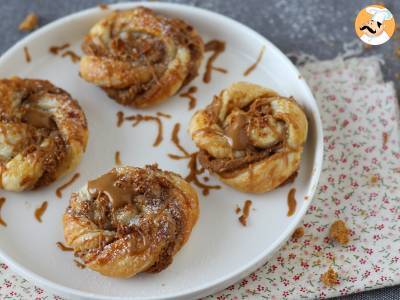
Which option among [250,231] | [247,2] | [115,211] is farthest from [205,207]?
[247,2]

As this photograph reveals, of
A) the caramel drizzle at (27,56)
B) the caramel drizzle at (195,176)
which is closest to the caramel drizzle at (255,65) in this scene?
the caramel drizzle at (195,176)

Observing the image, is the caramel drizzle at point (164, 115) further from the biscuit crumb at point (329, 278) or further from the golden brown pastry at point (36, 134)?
the biscuit crumb at point (329, 278)

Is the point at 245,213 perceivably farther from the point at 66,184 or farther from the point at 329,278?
the point at 66,184

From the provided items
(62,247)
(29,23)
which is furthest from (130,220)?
(29,23)

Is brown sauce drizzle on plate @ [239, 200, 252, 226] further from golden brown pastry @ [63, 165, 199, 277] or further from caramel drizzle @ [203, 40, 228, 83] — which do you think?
caramel drizzle @ [203, 40, 228, 83]

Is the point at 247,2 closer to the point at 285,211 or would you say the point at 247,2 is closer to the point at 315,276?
the point at 285,211

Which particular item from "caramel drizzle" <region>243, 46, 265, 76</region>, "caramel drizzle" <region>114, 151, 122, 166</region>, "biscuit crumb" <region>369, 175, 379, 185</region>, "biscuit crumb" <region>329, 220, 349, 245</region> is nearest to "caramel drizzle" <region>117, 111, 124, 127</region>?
"caramel drizzle" <region>114, 151, 122, 166</region>
